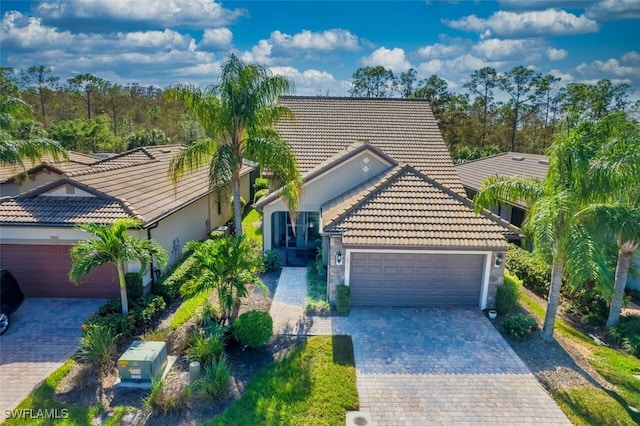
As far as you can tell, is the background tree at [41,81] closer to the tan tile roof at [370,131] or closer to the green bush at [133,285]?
the tan tile roof at [370,131]

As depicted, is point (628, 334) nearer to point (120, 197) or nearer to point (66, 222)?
point (120, 197)

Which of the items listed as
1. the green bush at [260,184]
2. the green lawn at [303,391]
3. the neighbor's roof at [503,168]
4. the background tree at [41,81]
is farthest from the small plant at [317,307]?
the background tree at [41,81]

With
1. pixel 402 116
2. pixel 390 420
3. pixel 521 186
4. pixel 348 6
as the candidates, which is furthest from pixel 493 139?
pixel 390 420

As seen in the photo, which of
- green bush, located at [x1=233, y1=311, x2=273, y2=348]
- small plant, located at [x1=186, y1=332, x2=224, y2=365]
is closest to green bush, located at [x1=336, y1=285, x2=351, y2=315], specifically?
green bush, located at [x1=233, y1=311, x2=273, y2=348]

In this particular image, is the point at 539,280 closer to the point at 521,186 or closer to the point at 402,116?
the point at 521,186

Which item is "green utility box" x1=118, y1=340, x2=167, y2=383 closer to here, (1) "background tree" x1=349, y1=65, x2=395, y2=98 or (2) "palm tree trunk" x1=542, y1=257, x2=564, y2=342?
(2) "palm tree trunk" x1=542, y1=257, x2=564, y2=342

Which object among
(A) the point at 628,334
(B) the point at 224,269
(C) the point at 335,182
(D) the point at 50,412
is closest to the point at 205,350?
(B) the point at 224,269
